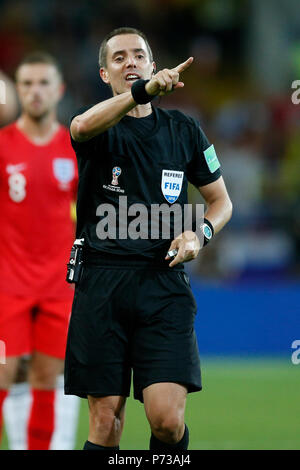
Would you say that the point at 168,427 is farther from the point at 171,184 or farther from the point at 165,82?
the point at 165,82

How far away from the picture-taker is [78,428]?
7152 millimetres

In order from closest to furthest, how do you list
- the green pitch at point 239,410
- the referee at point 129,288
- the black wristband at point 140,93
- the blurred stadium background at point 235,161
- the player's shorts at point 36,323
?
the black wristband at point 140,93
the referee at point 129,288
the player's shorts at point 36,323
the green pitch at point 239,410
the blurred stadium background at point 235,161

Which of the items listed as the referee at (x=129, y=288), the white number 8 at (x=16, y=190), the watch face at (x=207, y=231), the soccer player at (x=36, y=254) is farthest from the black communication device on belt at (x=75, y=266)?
the white number 8 at (x=16, y=190)

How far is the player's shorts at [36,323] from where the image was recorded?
18.1 feet

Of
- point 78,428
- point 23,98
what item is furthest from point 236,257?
point 23,98

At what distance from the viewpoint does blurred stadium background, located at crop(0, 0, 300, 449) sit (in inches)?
325

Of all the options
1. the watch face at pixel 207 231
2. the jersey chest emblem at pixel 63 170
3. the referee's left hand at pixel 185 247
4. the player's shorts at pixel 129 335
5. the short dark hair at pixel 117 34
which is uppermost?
the jersey chest emblem at pixel 63 170

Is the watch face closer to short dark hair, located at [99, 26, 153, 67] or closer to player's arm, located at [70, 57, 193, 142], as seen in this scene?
player's arm, located at [70, 57, 193, 142]

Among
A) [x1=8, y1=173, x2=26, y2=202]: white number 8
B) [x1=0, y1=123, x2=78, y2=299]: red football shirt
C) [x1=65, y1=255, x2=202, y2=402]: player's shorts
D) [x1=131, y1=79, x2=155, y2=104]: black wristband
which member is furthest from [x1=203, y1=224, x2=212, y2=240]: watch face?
[x1=8, y1=173, x2=26, y2=202]: white number 8

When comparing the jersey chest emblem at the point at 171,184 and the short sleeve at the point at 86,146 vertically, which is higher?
the short sleeve at the point at 86,146

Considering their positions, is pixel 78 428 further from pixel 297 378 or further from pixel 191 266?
pixel 191 266

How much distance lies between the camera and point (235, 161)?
1370cm

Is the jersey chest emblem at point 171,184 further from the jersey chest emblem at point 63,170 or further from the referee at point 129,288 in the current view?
the jersey chest emblem at point 63,170

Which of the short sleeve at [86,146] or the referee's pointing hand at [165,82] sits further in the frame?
the short sleeve at [86,146]
